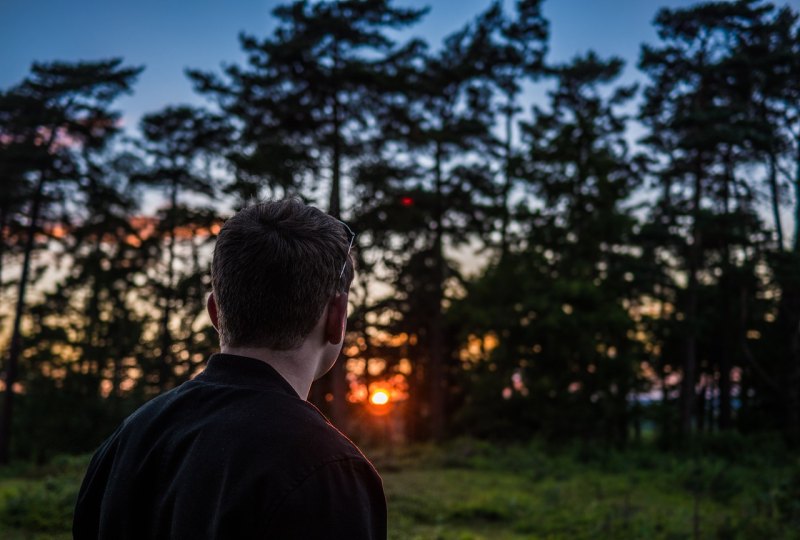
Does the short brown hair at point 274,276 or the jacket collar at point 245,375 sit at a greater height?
the short brown hair at point 274,276

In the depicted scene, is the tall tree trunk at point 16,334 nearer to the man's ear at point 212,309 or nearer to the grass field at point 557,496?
the grass field at point 557,496

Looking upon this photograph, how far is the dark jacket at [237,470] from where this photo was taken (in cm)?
117

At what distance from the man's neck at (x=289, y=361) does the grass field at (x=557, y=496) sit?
851 cm

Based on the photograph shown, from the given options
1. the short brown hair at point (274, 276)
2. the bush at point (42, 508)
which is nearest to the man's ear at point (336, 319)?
the short brown hair at point (274, 276)

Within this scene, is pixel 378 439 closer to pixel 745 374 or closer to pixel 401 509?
pixel 745 374

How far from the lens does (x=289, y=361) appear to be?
1.47 metres

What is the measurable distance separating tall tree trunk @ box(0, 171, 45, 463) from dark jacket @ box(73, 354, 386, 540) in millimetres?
24710

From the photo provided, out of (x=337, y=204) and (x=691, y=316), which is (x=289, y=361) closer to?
(x=337, y=204)

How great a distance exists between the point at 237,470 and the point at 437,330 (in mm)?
27126

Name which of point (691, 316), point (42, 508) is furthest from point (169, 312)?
point (691, 316)

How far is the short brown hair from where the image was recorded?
143cm

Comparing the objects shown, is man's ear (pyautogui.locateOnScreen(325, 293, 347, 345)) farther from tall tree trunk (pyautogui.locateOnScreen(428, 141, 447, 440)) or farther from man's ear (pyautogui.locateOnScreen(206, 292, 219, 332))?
tall tree trunk (pyautogui.locateOnScreen(428, 141, 447, 440))

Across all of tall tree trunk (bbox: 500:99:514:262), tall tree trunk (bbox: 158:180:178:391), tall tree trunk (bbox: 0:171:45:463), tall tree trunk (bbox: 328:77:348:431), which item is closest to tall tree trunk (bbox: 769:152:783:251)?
tall tree trunk (bbox: 500:99:514:262)

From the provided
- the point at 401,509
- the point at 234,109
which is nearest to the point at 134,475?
the point at 401,509
